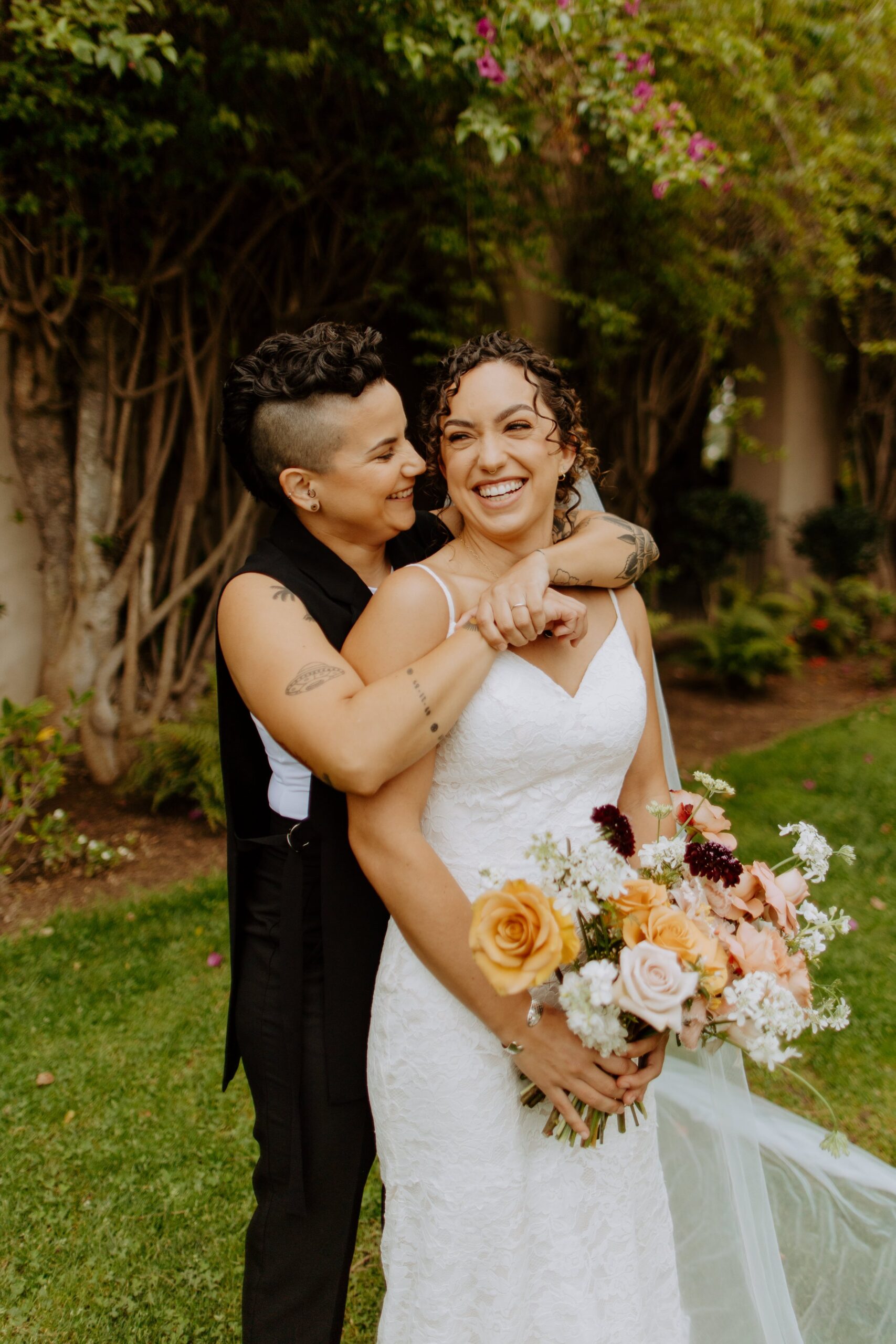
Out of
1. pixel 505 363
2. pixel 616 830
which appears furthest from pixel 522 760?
pixel 505 363

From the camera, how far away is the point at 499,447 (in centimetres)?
180

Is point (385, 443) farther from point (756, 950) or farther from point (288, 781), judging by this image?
point (756, 950)

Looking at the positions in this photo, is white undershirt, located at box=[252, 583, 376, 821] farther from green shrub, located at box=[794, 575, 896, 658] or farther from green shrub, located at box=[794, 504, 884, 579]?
green shrub, located at box=[794, 504, 884, 579]

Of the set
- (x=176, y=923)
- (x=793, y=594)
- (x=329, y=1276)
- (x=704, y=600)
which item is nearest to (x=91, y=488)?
(x=176, y=923)

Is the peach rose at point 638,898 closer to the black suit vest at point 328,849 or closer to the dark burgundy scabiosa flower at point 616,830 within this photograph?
the dark burgundy scabiosa flower at point 616,830

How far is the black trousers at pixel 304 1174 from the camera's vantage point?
1.88 meters

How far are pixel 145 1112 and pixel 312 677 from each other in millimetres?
2353

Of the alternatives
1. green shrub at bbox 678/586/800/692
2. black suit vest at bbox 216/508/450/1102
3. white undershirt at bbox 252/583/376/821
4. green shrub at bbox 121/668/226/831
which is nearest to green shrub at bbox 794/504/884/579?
green shrub at bbox 678/586/800/692

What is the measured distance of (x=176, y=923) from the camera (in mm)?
4387

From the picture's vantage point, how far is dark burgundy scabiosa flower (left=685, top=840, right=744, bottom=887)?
1.59 metres

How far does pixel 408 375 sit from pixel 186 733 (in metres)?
3.71

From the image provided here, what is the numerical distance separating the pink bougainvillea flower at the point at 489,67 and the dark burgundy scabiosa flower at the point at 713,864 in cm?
396

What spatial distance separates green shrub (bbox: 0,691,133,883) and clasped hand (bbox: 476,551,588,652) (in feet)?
11.3

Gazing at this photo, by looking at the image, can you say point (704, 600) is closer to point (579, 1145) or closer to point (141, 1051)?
point (141, 1051)
